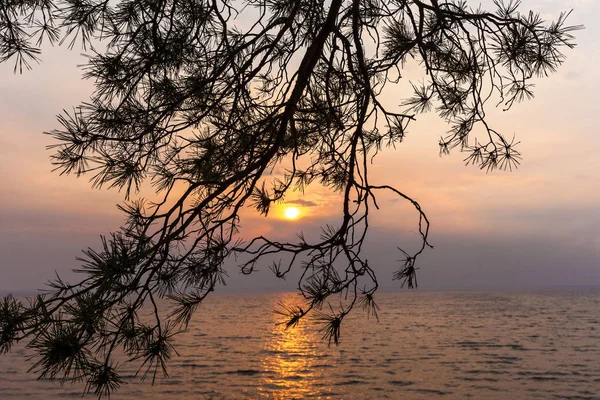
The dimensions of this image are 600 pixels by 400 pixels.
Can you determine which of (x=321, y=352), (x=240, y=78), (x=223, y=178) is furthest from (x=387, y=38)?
(x=321, y=352)

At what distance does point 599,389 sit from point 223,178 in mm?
11747

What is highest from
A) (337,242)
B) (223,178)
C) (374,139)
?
(374,139)

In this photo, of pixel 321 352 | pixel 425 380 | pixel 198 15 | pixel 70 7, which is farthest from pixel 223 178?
pixel 321 352

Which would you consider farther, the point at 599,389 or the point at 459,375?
the point at 459,375

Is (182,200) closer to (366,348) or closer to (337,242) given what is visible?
(337,242)

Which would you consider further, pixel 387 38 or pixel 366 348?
pixel 366 348

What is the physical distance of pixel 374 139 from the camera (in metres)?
3.92

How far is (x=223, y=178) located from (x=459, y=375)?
488 inches

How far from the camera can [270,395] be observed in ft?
39.7

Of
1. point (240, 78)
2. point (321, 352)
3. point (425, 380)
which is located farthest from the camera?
point (321, 352)

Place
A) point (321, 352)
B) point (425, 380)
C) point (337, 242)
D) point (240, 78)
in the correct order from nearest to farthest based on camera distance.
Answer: point (337, 242) < point (240, 78) < point (425, 380) < point (321, 352)

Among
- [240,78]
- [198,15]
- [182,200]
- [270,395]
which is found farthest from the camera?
[270,395]

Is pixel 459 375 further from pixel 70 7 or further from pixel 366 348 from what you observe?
pixel 70 7

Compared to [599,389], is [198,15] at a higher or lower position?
higher
